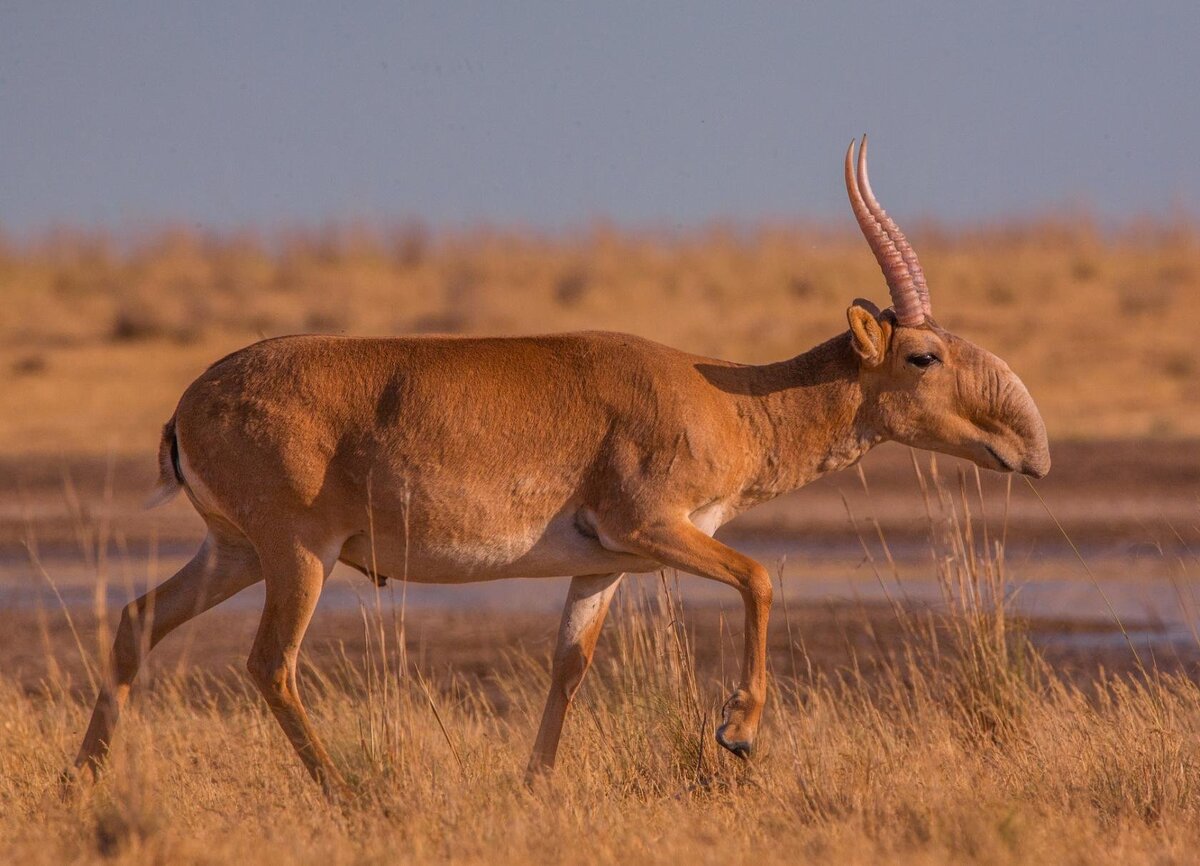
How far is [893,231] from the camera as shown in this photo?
7.86 m

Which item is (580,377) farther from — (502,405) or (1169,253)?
(1169,253)

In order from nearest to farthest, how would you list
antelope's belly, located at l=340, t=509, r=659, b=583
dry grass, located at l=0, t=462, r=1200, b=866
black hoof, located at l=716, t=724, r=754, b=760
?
dry grass, located at l=0, t=462, r=1200, b=866 < black hoof, located at l=716, t=724, r=754, b=760 < antelope's belly, located at l=340, t=509, r=659, b=583

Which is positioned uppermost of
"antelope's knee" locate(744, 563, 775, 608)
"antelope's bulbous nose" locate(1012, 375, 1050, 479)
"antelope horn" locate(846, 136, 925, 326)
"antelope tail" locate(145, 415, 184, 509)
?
"antelope horn" locate(846, 136, 925, 326)

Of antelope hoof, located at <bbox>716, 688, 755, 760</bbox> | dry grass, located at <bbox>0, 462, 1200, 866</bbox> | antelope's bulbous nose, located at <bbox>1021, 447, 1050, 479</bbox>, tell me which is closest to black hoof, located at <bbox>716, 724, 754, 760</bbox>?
antelope hoof, located at <bbox>716, 688, 755, 760</bbox>

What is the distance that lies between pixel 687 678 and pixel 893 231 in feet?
7.44

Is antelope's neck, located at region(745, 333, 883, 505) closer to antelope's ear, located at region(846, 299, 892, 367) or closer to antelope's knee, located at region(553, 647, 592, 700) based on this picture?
antelope's ear, located at region(846, 299, 892, 367)

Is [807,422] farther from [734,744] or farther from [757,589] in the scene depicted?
[734,744]

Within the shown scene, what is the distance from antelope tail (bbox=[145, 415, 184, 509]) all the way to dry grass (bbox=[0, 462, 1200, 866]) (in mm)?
1048

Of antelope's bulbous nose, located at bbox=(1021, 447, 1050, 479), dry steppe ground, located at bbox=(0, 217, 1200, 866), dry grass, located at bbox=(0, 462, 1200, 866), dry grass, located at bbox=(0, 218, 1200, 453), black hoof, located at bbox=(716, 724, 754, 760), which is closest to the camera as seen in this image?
dry grass, located at bbox=(0, 462, 1200, 866)

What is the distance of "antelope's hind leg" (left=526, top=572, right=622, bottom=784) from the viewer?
8.05 m

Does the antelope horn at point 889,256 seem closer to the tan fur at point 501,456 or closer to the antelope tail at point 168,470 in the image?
the tan fur at point 501,456

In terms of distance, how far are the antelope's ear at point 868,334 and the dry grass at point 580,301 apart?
15.2 metres

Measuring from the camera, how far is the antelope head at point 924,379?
25.7 ft

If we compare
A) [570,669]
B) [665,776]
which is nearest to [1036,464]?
[665,776]
